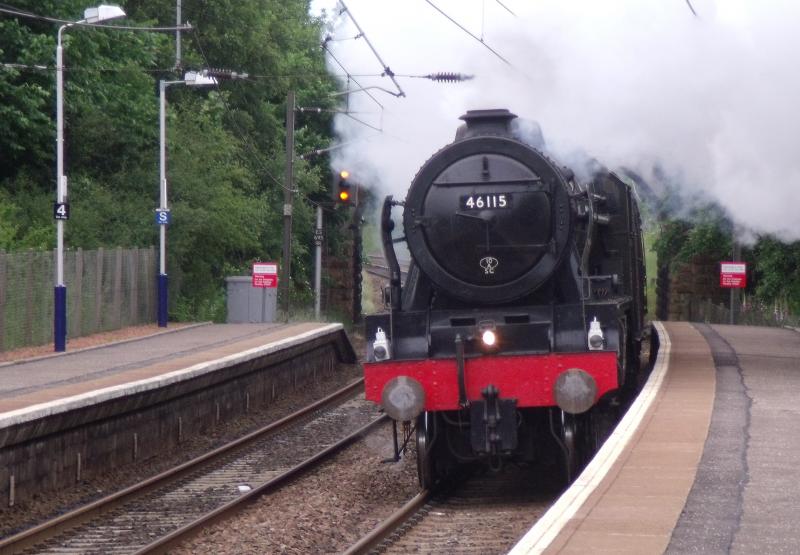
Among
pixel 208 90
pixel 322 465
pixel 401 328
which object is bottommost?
pixel 322 465

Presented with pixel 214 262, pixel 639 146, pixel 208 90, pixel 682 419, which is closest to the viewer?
pixel 682 419

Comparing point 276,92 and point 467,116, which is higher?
point 276,92

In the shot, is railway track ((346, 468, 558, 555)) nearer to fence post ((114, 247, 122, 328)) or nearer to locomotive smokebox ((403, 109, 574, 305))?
locomotive smokebox ((403, 109, 574, 305))

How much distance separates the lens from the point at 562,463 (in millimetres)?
11586

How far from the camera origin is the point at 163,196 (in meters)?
26.3

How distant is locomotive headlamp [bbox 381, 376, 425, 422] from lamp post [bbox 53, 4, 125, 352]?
10469 millimetres

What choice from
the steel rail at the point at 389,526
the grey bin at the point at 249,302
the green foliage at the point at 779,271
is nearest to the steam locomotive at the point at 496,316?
the steel rail at the point at 389,526

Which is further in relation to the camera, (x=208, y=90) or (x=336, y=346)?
(x=208, y=90)

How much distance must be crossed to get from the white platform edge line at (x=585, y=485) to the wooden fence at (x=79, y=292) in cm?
1201

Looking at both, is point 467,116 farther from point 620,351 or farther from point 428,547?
point 428,547

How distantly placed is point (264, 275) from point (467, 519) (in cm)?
1944

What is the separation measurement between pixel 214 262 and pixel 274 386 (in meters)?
11.3

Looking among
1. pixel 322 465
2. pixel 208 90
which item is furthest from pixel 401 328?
pixel 208 90

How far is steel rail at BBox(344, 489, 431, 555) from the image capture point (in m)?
9.43
